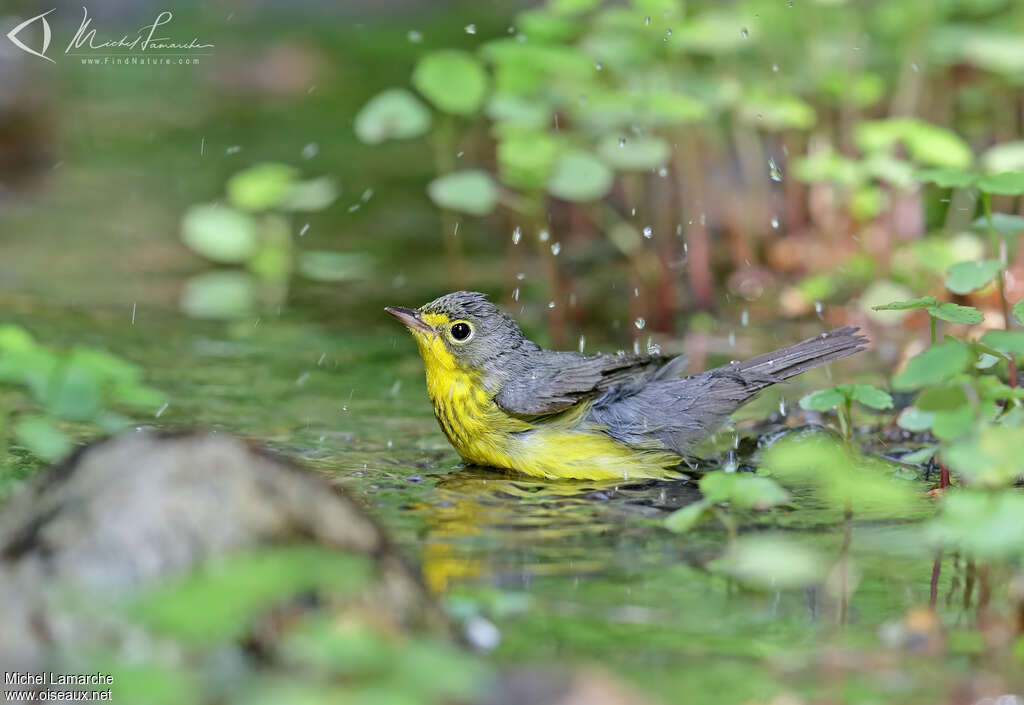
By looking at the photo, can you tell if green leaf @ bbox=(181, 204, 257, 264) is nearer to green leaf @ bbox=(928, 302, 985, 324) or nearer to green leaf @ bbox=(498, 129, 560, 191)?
green leaf @ bbox=(498, 129, 560, 191)

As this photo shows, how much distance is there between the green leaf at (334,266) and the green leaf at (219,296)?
1.34ft

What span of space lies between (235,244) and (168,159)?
3.71 m

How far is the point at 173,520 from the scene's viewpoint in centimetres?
305

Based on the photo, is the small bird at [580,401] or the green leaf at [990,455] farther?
the small bird at [580,401]

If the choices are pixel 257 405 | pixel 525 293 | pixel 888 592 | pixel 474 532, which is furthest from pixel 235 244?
pixel 888 592

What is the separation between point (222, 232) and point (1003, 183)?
5.54 m

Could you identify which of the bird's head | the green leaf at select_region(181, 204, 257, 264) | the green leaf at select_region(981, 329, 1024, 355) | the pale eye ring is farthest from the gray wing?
the green leaf at select_region(181, 204, 257, 264)

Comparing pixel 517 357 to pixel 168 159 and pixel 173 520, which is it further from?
pixel 168 159

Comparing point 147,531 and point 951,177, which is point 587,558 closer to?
point 147,531

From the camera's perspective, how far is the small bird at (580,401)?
5.50 meters

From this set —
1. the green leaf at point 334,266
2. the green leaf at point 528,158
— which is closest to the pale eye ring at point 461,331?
the green leaf at point 528,158

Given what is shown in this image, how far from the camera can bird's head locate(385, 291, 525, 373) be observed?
5758 mm

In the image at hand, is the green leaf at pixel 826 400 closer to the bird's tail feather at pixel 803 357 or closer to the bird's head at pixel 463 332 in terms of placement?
the bird's tail feather at pixel 803 357

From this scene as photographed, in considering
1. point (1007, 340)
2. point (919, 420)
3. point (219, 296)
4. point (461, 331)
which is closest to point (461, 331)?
point (461, 331)
